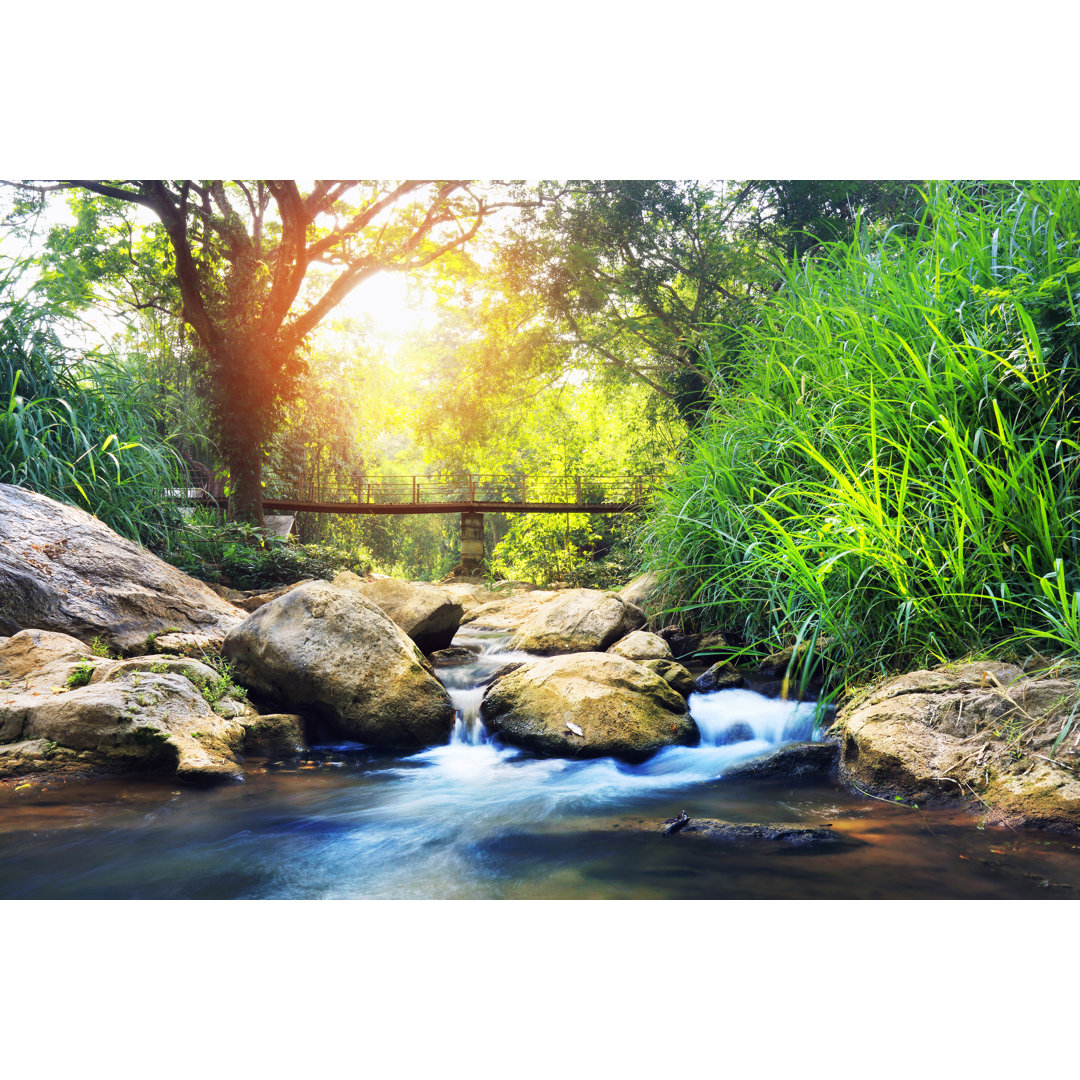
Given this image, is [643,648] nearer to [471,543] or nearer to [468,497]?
[471,543]

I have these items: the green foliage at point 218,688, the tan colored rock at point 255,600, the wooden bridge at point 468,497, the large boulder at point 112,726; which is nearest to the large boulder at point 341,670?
the green foliage at point 218,688

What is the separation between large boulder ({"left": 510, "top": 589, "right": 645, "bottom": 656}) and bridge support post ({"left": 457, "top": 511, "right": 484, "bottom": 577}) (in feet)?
33.3

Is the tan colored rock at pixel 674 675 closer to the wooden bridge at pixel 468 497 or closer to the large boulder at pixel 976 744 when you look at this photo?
the large boulder at pixel 976 744

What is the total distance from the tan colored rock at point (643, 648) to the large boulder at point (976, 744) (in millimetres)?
1643

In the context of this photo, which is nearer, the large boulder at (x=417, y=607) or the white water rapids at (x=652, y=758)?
the white water rapids at (x=652, y=758)

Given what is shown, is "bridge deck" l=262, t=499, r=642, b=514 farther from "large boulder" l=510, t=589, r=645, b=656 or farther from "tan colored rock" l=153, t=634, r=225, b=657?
"tan colored rock" l=153, t=634, r=225, b=657

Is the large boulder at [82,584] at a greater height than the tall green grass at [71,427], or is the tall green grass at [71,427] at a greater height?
the tall green grass at [71,427]

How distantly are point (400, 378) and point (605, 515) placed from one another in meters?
4.54

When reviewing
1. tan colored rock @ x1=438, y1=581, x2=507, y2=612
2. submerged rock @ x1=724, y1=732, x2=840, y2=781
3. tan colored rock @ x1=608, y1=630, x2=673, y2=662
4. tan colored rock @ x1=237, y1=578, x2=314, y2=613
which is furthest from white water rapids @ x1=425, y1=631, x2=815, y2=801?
tan colored rock @ x1=438, y1=581, x2=507, y2=612

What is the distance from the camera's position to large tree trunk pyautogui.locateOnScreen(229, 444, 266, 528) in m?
9.18

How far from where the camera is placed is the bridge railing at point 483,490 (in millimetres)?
14195

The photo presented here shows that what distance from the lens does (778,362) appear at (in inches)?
179

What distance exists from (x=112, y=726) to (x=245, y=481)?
7.11 meters

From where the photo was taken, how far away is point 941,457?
3.17m
